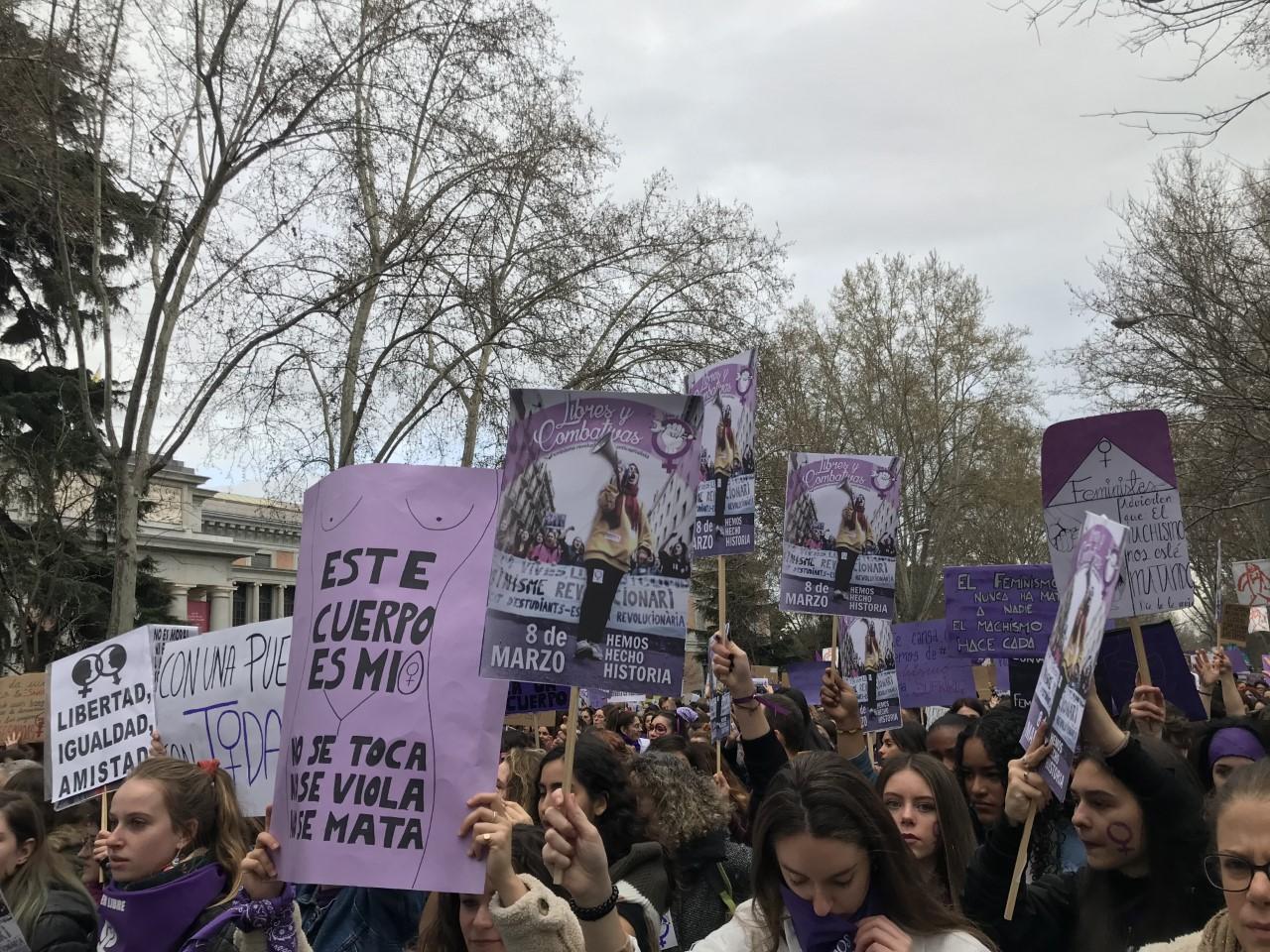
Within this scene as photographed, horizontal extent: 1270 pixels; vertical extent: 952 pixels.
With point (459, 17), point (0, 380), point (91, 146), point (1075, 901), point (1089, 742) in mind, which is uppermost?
point (459, 17)

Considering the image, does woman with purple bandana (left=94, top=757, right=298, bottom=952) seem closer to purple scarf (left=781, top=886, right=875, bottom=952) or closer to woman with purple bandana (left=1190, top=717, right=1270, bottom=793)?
purple scarf (left=781, top=886, right=875, bottom=952)

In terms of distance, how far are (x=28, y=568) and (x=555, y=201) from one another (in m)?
11.4

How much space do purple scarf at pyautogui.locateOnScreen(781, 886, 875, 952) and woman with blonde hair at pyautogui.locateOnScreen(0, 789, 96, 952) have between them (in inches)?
95.7

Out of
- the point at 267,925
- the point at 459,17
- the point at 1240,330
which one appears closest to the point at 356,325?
the point at 459,17

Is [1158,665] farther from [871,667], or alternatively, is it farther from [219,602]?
[219,602]

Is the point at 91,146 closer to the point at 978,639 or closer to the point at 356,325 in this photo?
the point at 356,325

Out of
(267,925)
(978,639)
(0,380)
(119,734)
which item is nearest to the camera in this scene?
(267,925)

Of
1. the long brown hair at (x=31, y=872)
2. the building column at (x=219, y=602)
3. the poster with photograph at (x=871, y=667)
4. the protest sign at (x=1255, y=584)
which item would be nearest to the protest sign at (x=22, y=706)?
the long brown hair at (x=31, y=872)

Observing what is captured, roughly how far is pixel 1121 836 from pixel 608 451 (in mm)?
1639

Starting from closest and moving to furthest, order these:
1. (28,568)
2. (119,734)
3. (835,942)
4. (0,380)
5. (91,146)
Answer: (835,942), (119,734), (91,146), (0,380), (28,568)

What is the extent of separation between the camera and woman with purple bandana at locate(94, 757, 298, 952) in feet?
11.2

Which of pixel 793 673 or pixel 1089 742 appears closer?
pixel 1089 742

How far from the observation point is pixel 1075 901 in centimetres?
346

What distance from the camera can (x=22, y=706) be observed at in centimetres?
823
